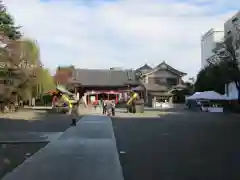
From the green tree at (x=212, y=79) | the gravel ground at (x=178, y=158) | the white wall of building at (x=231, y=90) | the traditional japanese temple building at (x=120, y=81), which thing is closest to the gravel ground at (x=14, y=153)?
the gravel ground at (x=178, y=158)

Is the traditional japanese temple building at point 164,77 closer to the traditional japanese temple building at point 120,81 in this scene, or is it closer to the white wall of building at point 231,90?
the traditional japanese temple building at point 120,81

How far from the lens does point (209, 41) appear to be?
115 meters

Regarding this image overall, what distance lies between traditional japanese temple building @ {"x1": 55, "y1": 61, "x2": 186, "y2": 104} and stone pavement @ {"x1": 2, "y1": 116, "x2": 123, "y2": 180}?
2575 inches

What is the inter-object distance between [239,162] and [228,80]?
4530cm

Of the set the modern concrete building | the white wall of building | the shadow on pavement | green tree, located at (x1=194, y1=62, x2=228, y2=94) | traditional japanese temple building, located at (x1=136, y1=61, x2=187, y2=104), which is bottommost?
the shadow on pavement

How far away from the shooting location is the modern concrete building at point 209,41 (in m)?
110

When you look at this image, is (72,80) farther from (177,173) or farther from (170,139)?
(177,173)

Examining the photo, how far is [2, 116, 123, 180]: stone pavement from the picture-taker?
9875 millimetres

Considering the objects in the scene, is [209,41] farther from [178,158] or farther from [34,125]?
[178,158]

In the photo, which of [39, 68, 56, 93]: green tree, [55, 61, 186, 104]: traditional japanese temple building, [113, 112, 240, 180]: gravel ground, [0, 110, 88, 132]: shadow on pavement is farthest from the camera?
[55, 61, 186, 104]: traditional japanese temple building

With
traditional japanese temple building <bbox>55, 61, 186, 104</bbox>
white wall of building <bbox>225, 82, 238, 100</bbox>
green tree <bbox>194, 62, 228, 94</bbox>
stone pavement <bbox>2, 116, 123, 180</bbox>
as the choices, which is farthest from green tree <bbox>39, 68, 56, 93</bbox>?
stone pavement <bbox>2, 116, 123, 180</bbox>

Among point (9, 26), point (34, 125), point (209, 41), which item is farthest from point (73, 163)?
point (209, 41)

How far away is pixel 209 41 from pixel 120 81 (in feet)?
119

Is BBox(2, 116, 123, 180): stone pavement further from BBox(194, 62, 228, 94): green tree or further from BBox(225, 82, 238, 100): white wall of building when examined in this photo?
BBox(225, 82, 238, 100): white wall of building
